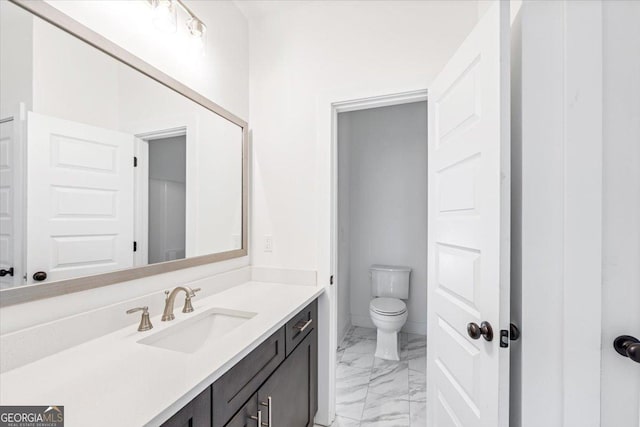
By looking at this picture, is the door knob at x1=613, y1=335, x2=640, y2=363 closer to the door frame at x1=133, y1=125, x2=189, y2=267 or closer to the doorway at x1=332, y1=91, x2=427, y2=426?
the door frame at x1=133, y1=125, x2=189, y2=267

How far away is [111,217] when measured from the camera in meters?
1.04

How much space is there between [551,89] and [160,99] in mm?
1529

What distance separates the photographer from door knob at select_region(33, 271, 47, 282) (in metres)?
0.82

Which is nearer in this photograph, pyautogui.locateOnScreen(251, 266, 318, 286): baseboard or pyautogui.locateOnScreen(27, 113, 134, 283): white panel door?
pyautogui.locateOnScreen(27, 113, 134, 283): white panel door

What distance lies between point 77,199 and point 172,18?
0.95 metres

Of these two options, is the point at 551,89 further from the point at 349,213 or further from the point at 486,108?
the point at 349,213

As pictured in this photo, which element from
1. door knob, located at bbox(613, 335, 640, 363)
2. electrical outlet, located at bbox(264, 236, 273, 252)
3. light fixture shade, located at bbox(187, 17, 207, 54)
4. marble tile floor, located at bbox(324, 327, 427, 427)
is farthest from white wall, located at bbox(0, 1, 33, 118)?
marble tile floor, located at bbox(324, 327, 427, 427)

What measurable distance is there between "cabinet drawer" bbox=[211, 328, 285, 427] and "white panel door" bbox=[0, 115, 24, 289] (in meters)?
0.67

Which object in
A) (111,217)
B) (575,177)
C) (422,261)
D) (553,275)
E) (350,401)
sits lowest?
(350,401)

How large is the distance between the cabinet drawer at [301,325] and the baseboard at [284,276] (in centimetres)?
15

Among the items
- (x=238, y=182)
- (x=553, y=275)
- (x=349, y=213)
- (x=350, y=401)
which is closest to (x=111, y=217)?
(x=238, y=182)

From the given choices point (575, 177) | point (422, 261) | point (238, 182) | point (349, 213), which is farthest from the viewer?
point (349, 213)

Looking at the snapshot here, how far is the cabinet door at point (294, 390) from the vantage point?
3.49 ft

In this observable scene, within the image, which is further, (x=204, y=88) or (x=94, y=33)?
(x=204, y=88)
